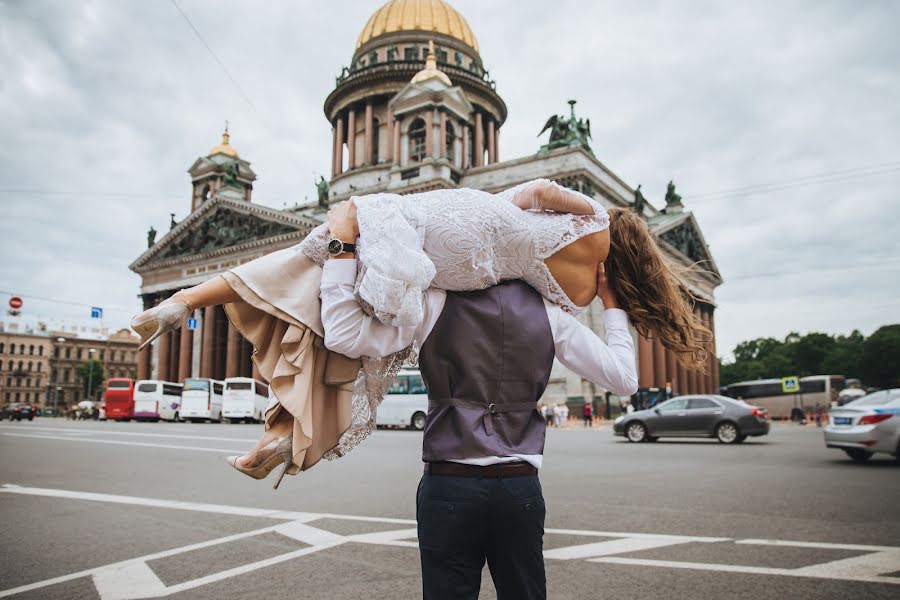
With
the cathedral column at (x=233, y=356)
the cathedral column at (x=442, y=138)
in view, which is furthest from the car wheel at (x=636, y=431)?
the cathedral column at (x=233, y=356)

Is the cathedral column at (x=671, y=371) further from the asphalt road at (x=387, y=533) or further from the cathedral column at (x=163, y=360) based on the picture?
the asphalt road at (x=387, y=533)

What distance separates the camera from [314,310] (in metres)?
2.20

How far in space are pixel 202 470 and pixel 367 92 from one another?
5071cm

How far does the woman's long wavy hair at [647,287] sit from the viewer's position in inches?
95.2

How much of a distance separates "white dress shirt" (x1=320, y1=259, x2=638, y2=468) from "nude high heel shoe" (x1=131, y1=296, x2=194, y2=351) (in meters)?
0.44

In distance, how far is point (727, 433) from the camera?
59.1 feet

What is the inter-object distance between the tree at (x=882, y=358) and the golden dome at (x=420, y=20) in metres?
55.2

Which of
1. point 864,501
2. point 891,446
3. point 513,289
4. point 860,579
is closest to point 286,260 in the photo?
point 513,289

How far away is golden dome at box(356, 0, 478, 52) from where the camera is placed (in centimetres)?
5819

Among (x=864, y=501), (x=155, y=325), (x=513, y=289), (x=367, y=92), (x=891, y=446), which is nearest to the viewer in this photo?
(x=155, y=325)

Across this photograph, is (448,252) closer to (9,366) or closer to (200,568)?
Answer: (200,568)

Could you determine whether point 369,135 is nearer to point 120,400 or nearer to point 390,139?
point 390,139

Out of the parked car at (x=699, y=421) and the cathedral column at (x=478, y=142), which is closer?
the parked car at (x=699, y=421)

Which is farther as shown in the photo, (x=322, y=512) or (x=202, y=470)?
(x=202, y=470)
